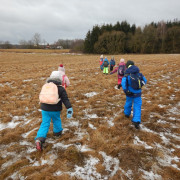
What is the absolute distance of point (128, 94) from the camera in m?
3.84

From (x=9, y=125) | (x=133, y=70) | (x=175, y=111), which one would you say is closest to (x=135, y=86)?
(x=133, y=70)

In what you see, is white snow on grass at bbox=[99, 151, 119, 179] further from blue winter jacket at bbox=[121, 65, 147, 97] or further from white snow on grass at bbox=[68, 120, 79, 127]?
blue winter jacket at bbox=[121, 65, 147, 97]

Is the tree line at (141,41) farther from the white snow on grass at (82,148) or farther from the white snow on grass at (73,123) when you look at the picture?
the white snow on grass at (82,148)

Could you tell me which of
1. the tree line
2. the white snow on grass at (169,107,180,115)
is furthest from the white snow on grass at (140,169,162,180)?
the tree line

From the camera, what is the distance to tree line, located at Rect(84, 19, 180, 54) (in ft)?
151

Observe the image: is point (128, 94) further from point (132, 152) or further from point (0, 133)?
point (0, 133)

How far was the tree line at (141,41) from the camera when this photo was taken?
46.1 meters

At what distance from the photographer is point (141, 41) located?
47.4 metres

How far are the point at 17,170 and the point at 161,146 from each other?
3214mm

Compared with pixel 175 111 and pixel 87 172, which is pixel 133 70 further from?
pixel 87 172

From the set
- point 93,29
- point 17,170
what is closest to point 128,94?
point 17,170

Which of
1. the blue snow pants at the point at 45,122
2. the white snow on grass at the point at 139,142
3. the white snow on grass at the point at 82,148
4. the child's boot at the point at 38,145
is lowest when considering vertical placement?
the white snow on grass at the point at 82,148

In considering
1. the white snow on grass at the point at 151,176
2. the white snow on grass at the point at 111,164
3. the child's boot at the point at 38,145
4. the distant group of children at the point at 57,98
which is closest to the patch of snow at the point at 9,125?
the distant group of children at the point at 57,98

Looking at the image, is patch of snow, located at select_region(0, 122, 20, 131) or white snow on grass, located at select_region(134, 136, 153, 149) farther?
patch of snow, located at select_region(0, 122, 20, 131)
